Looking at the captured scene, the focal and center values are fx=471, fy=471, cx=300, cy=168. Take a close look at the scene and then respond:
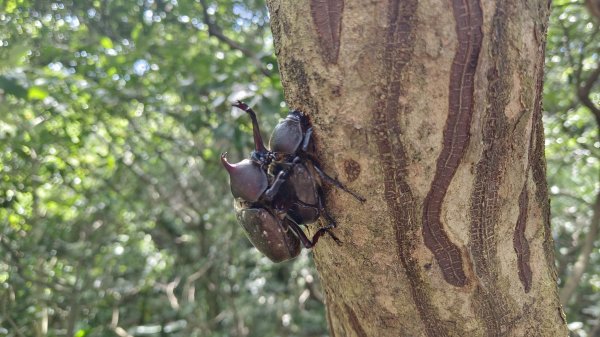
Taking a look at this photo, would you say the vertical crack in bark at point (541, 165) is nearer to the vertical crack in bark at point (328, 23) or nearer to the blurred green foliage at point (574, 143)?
the vertical crack in bark at point (328, 23)

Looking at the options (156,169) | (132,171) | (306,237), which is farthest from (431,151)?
(156,169)

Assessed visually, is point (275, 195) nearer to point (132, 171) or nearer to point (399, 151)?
point (399, 151)

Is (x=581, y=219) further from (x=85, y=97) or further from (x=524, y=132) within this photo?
(x=85, y=97)

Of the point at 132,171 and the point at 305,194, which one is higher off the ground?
the point at 305,194

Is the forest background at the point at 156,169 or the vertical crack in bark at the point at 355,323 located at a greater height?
the vertical crack in bark at the point at 355,323

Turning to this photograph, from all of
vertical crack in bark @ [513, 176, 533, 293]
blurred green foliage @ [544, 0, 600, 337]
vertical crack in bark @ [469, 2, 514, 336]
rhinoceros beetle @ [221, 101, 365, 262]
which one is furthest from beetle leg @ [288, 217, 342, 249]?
blurred green foliage @ [544, 0, 600, 337]

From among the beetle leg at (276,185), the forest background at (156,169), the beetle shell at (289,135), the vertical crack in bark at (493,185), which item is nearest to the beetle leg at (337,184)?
the beetle shell at (289,135)
